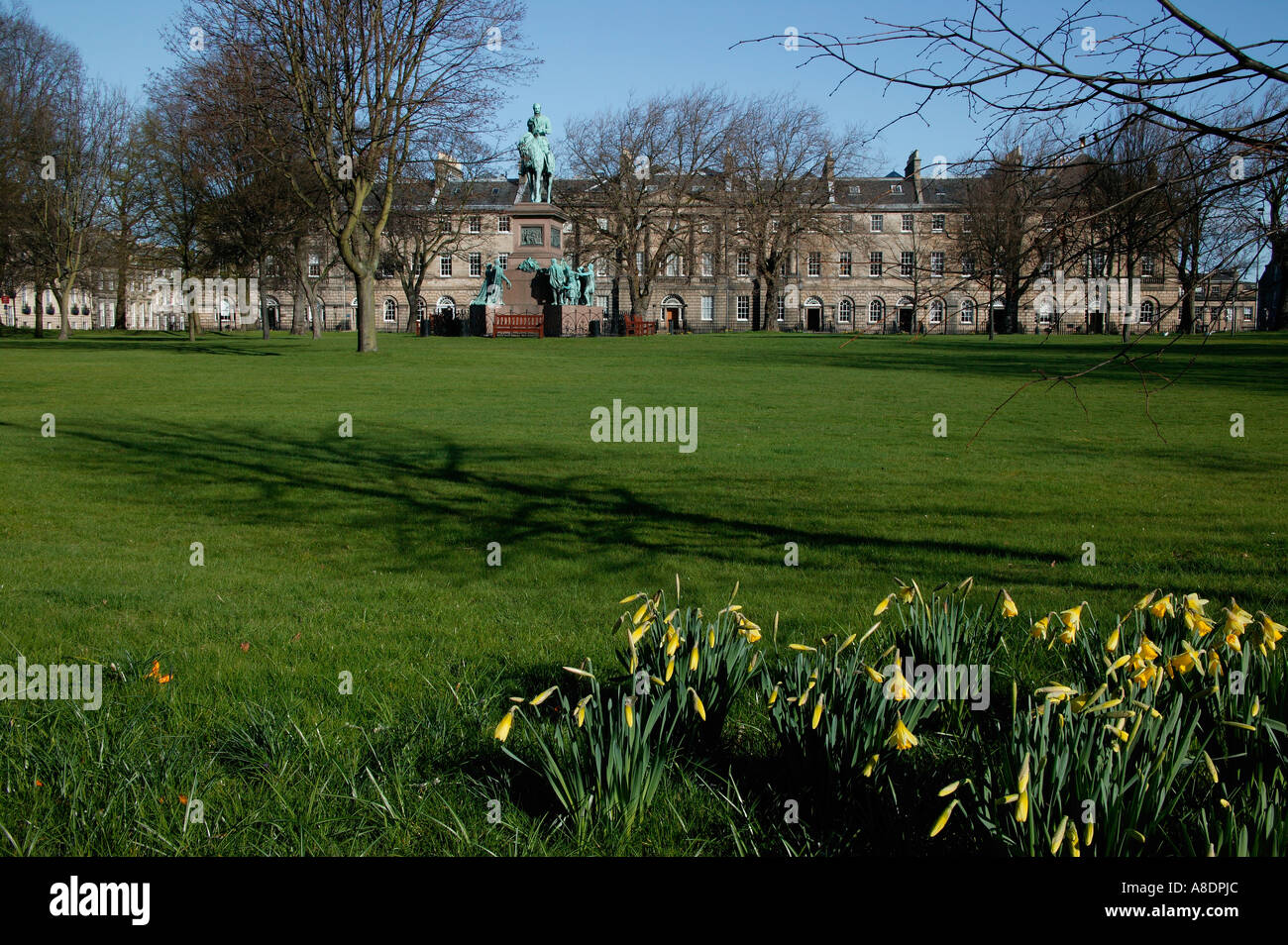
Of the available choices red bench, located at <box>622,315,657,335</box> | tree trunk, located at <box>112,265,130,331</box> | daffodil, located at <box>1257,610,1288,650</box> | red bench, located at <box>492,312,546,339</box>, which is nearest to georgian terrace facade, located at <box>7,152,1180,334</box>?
tree trunk, located at <box>112,265,130,331</box>

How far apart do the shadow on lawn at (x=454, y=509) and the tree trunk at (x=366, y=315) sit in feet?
65.4

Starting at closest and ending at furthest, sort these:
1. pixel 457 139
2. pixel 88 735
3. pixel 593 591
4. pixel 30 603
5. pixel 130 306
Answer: pixel 88 735
pixel 30 603
pixel 593 591
pixel 457 139
pixel 130 306

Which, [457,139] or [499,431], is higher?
[457,139]

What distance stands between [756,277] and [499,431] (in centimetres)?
6232

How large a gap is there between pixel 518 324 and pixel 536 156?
800 centimetres

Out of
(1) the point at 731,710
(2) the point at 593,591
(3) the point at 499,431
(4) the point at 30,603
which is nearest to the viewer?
(1) the point at 731,710

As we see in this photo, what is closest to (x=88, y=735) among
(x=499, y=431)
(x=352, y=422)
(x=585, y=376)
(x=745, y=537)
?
(x=745, y=537)

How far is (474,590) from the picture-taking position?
267 inches

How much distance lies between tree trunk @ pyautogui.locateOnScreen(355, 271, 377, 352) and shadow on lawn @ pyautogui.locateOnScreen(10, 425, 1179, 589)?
1993cm

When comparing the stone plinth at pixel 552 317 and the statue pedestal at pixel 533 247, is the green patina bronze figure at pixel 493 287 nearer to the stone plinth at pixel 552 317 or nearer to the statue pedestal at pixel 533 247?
the statue pedestal at pixel 533 247

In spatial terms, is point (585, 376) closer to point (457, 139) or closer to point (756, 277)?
point (457, 139)

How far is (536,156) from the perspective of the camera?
46.6m

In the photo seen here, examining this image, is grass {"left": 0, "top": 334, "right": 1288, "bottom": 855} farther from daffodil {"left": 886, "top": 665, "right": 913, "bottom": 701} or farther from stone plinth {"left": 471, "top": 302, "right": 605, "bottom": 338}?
stone plinth {"left": 471, "top": 302, "right": 605, "bottom": 338}

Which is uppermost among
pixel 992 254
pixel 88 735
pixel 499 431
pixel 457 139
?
pixel 457 139
